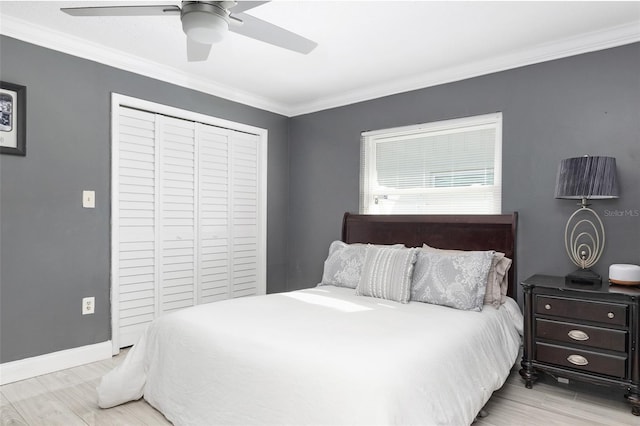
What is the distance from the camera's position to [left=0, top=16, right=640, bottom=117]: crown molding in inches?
110

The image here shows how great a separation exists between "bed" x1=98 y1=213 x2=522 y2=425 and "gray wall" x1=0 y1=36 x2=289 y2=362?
0.94 metres

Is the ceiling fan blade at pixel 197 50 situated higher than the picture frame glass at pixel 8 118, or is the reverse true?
the ceiling fan blade at pixel 197 50

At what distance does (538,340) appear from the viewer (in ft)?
8.72

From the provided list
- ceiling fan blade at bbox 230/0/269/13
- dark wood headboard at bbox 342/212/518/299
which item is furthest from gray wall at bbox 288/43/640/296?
ceiling fan blade at bbox 230/0/269/13

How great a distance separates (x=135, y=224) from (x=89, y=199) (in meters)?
0.42

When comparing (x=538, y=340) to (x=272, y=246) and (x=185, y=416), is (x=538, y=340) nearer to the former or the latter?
(x=185, y=416)

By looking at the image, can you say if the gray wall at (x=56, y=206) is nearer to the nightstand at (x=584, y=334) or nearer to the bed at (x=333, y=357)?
the bed at (x=333, y=357)

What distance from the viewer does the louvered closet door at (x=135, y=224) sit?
3.35 meters

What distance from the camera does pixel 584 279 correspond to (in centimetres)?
269

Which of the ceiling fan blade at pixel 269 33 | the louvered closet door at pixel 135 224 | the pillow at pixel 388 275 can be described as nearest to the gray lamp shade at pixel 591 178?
the pillow at pixel 388 275

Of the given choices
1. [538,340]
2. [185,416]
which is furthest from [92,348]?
[538,340]

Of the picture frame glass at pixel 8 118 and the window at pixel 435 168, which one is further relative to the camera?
the window at pixel 435 168

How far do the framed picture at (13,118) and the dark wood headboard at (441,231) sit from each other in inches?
109

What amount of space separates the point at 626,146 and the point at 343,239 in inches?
96.5
